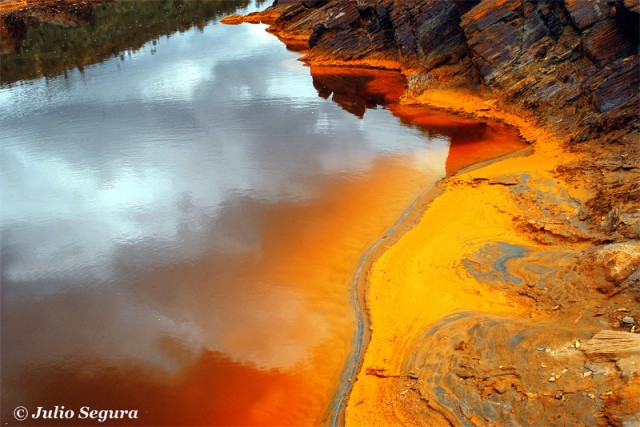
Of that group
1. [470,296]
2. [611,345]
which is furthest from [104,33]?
[611,345]

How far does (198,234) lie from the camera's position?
51.0ft

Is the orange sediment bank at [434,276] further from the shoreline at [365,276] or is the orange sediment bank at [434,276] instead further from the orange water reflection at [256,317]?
the orange water reflection at [256,317]

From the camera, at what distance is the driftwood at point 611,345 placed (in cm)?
825

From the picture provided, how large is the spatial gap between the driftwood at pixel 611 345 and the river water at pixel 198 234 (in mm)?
5075

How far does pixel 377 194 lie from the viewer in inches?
682

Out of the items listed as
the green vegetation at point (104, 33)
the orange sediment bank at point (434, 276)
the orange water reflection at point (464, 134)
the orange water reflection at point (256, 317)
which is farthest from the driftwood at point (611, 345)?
the green vegetation at point (104, 33)

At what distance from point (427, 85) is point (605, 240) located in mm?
16102

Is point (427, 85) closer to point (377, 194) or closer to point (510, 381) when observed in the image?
point (377, 194)

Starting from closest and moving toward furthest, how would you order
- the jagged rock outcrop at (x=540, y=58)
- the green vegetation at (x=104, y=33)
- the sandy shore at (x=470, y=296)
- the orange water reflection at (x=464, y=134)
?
the sandy shore at (x=470, y=296) → the jagged rock outcrop at (x=540, y=58) → the orange water reflection at (x=464, y=134) → the green vegetation at (x=104, y=33)

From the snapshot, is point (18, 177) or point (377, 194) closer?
point (377, 194)

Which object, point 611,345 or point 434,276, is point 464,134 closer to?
point 434,276

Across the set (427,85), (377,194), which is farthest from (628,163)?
(427,85)

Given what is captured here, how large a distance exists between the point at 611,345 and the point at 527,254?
4.58 metres

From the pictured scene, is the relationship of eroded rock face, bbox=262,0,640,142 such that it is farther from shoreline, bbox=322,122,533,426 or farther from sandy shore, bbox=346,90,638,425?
shoreline, bbox=322,122,533,426
